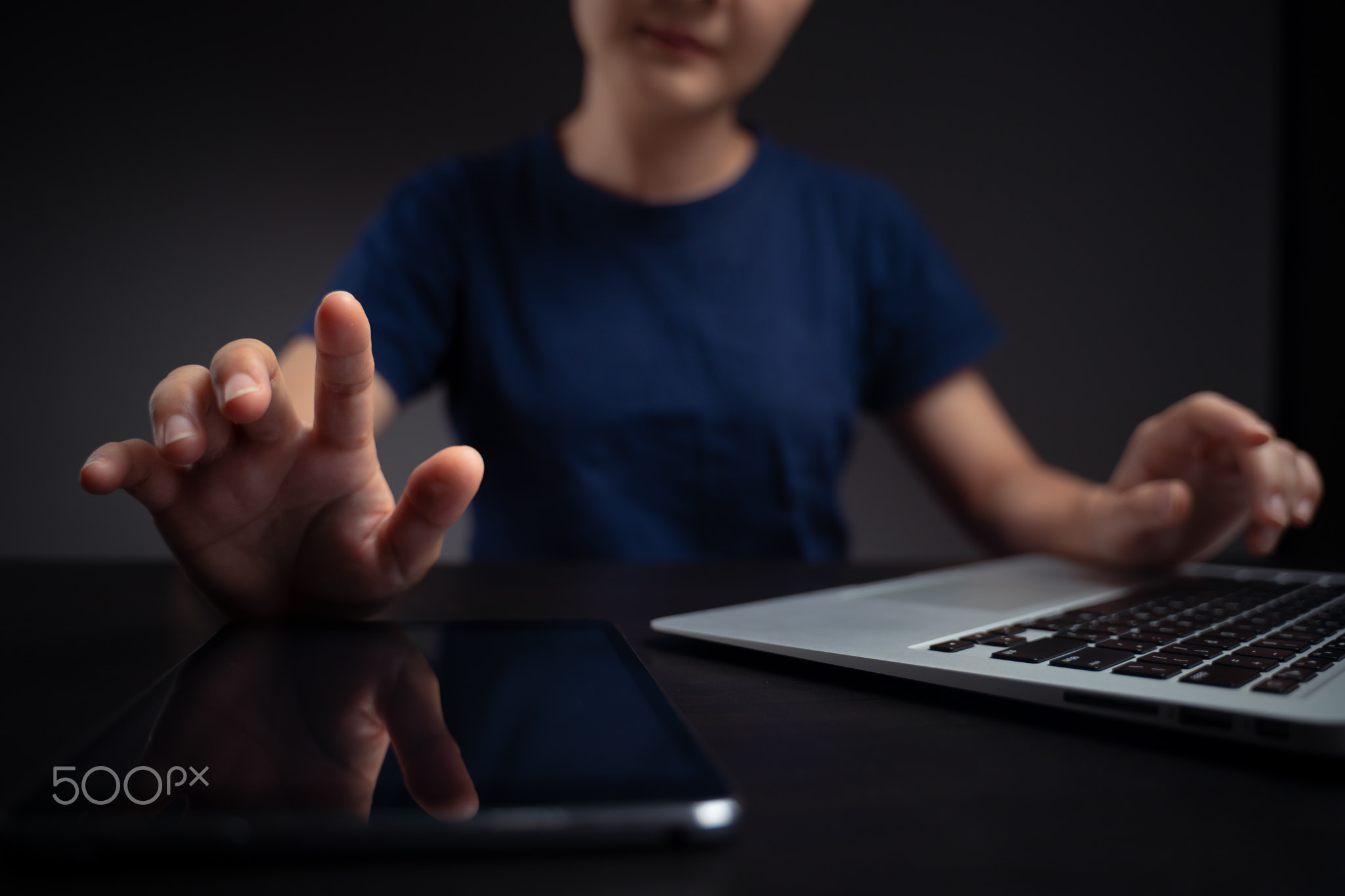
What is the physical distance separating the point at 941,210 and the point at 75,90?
1.86 meters

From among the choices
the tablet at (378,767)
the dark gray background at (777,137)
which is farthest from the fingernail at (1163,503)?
the dark gray background at (777,137)

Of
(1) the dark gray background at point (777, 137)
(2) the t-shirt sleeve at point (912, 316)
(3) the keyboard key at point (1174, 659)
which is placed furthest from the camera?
(1) the dark gray background at point (777, 137)

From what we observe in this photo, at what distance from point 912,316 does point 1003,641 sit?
29.7 inches

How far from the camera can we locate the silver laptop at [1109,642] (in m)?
0.23

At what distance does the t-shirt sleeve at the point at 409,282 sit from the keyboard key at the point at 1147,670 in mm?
736

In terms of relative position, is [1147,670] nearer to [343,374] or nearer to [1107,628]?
[1107,628]

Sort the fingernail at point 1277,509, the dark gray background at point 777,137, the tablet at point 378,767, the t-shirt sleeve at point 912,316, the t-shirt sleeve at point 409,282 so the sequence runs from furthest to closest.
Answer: the dark gray background at point 777,137 → the t-shirt sleeve at point 912,316 → the t-shirt sleeve at point 409,282 → the fingernail at point 1277,509 → the tablet at point 378,767

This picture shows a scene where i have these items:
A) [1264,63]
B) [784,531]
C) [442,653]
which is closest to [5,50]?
[784,531]

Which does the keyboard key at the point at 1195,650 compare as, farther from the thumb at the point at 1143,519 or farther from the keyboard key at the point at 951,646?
the thumb at the point at 1143,519

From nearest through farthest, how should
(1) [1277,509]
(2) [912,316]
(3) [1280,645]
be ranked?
(3) [1280,645]
(1) [1277,509]
(2) [912,316]

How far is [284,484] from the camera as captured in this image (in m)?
0.38

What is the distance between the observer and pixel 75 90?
1.76m

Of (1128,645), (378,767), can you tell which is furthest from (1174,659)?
(378,767)

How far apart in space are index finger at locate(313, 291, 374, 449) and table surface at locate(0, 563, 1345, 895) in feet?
0.38
